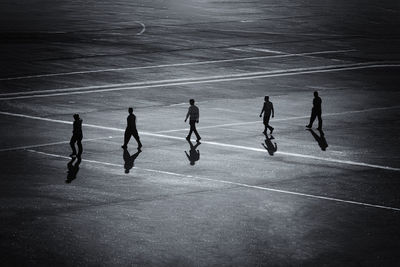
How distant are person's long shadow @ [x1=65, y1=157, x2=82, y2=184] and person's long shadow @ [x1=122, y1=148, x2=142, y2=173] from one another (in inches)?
58.6

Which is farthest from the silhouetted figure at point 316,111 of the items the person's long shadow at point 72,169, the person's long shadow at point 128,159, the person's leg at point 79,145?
the person's long shadow at point 72,169

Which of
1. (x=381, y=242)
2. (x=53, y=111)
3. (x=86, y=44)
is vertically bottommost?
(x=381, y=242)

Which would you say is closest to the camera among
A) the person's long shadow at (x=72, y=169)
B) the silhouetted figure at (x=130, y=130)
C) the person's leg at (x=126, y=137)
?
the person's long shadow at (x=72, y=169)

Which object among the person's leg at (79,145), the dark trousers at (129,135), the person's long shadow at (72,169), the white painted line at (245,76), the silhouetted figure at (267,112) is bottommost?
the person's long shadow at (72,169)

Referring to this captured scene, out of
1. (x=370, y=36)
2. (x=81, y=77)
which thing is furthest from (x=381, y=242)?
(x=370, y=36)

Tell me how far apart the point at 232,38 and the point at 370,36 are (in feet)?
34.1

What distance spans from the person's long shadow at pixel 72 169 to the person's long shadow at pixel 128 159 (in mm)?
1487

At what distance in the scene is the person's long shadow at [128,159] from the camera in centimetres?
2705

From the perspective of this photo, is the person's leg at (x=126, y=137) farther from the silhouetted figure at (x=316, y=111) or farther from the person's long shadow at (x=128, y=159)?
the silhouetted figure at (x=316, y=111)

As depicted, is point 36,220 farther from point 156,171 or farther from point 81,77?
point 81,77

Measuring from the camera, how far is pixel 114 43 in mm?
56125

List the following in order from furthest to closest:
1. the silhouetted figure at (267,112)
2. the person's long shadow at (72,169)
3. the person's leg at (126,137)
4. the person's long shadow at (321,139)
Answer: the silhouetted figure at (267,112), the person's long shadow at (321,139), the person's leg at (126,137), the person's long shadow at (72,169)

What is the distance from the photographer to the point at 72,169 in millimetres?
26688

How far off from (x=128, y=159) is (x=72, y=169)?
7.28 feet
